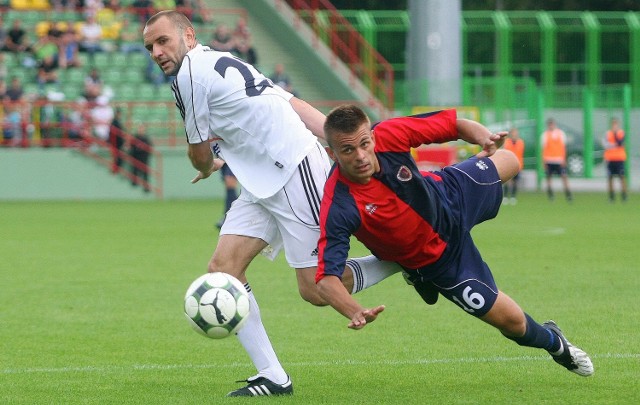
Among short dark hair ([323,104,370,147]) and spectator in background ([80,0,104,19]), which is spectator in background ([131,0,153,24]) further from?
short dark hair ([323,104,370,147])

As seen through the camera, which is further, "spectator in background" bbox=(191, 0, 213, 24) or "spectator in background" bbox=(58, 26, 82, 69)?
"spectator in background" bbox=(191, 0, 213, 24)

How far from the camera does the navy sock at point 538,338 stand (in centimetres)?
648

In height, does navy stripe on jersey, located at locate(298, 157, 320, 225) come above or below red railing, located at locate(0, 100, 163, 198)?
above

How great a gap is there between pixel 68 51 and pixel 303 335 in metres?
24.1

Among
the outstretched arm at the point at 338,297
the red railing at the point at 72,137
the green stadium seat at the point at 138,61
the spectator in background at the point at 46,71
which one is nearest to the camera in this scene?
the outstretched arm at the point at 338,297

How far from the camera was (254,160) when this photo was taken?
6.70 meters

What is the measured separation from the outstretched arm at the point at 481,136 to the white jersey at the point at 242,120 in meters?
0.90

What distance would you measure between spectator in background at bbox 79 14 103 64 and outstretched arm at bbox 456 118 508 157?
26.8 m

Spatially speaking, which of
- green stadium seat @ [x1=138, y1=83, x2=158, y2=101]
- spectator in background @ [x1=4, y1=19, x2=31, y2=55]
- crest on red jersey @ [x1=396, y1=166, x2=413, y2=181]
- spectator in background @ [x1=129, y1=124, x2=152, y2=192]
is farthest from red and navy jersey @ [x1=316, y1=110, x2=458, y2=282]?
spectator in background @ [x1=4, y1=19, x2=31, y2=55]

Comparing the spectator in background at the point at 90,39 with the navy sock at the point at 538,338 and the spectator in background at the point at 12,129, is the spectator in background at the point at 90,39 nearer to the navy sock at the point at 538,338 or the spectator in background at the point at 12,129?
the spectator in background at the point at 12,129

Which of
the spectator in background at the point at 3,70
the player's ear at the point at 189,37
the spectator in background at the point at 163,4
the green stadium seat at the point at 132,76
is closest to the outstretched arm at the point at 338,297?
the player's ear at the point at 189,37

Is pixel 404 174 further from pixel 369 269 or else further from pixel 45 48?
pixel 45 48

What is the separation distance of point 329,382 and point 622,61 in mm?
40692

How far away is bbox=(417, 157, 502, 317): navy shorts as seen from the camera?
633 cm
